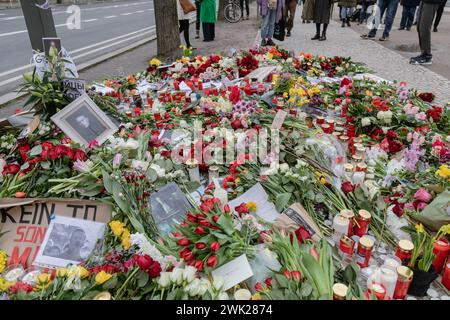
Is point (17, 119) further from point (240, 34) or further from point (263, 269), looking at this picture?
point (240, 34)

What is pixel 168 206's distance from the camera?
2.12 m

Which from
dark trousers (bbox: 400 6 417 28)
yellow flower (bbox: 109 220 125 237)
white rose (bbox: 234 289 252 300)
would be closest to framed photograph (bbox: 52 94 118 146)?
yellow flower (bbox: 109 220 125 237)

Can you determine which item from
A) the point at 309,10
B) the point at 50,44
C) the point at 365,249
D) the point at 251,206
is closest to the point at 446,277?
the point at 365,249

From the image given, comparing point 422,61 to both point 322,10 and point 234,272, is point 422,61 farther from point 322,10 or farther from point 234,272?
point 234,272

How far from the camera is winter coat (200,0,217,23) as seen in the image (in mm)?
8443

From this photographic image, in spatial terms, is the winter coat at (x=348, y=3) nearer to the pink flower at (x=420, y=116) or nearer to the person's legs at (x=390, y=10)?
the person's legs at (x=390, y=10)

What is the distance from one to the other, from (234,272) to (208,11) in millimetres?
8027

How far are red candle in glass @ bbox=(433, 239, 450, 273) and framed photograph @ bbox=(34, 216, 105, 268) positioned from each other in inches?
64.6

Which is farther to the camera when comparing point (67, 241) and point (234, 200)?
point (234, 200)

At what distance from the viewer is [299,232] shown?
183cm

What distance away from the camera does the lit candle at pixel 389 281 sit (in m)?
1.52

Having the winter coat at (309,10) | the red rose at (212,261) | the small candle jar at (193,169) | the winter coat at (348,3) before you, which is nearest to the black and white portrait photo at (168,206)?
the small candle jar at (193,169)

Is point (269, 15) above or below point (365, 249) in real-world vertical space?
above

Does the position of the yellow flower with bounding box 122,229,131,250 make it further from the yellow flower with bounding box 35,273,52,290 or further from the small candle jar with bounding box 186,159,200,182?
the small candle jar with bounding box 186,159,200,182
